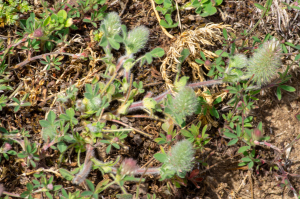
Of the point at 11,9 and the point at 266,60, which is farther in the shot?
the point at 11,9

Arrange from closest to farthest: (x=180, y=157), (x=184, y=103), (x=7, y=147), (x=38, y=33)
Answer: (x=180, y=157) < (x=184, y=103) < (x=7, y=147) < (x=38, y=33)

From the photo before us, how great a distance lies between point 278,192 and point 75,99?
8.69 feet

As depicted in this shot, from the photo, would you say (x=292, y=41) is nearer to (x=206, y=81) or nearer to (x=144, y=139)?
(x=206, y=81)

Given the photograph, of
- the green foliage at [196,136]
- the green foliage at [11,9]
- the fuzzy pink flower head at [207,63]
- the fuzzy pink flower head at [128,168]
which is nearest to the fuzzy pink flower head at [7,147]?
the fuzzy pink flower head at [128,168]

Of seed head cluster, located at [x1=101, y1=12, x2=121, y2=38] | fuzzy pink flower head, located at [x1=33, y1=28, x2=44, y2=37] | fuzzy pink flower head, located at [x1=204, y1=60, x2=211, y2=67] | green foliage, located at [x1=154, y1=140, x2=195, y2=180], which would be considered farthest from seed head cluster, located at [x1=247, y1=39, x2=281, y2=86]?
fuzzy pink flower head, located at [x1=33, y1=28, x2=44, y2=37]

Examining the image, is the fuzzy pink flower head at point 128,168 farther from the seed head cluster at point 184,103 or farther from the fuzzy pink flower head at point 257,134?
the fuzzy pink flower head at point 257,134

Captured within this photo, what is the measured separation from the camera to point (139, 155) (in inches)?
117

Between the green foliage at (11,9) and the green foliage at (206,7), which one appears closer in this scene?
the green foliage at (11,9)

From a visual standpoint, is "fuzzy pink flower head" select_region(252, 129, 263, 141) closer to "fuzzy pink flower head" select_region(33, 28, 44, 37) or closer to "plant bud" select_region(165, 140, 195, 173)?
"plant bud" select_region(165, 140, 195, 173)

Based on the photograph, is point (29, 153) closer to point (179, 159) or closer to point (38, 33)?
point (38, 33)

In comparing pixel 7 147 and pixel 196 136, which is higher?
pixel 7 147

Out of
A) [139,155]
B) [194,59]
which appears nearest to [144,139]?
[139,155]

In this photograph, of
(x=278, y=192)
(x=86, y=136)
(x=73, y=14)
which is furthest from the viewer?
(x=278, y=192)

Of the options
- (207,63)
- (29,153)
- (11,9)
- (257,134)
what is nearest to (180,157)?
(257,134)
